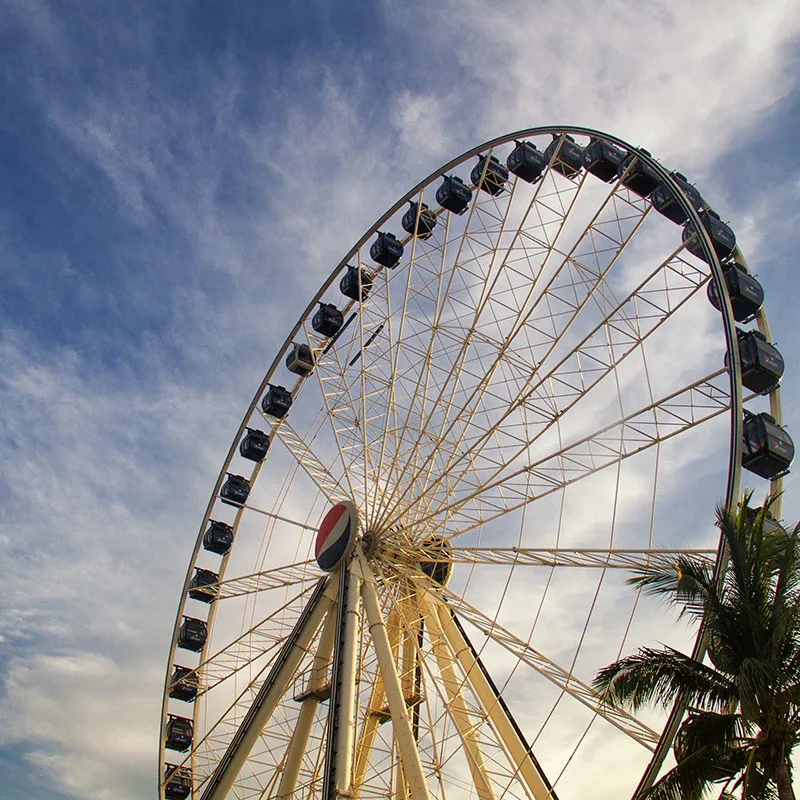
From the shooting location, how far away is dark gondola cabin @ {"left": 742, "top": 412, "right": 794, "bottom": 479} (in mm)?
18641

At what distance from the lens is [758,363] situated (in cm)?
1956

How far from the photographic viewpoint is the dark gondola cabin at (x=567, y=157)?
25.4 metres

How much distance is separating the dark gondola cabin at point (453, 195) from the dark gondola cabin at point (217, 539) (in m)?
15.1

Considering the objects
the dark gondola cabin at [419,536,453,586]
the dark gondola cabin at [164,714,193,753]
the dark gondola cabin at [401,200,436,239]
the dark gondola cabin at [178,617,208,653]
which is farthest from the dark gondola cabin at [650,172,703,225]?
the dark gondola cabin at [164,714,193,753]

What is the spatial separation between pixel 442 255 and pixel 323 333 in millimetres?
6861

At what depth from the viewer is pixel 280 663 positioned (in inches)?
950

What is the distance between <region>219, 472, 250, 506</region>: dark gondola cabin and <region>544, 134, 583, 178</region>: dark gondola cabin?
1665 cm

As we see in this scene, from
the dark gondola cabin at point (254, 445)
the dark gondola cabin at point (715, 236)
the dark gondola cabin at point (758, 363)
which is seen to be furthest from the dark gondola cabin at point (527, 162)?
the dark gondola cabin at point (254, 445)

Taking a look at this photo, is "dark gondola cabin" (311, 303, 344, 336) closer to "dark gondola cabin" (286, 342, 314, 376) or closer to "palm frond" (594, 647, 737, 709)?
"dark gondola cabin" (286, 342, 314, 376)

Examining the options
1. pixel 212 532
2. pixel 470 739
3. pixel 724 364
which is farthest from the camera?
pixel 212 532

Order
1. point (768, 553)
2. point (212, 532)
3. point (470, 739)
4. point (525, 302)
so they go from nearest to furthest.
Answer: point (768, 553) < point (470, 739) < point (525, 302) < point (212, 532)

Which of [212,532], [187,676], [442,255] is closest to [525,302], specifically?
[442,255]

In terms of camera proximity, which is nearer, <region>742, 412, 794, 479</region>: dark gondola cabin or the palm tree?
the palm tree

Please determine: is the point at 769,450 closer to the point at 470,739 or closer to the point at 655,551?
the point at 655,551
